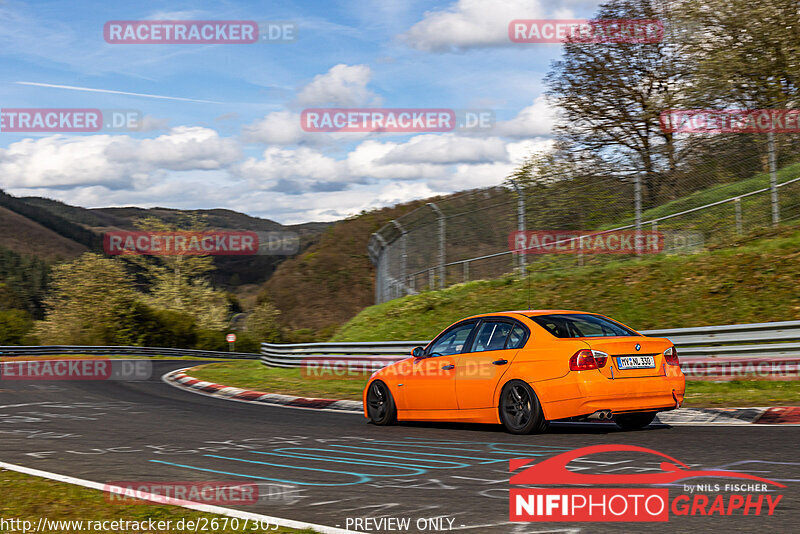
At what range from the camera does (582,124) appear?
32625 millimetres

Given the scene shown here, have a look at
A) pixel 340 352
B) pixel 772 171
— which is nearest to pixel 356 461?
pixel 772 171

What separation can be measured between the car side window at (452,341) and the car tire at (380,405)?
0.90 metres

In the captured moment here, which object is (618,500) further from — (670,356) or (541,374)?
(670,356)

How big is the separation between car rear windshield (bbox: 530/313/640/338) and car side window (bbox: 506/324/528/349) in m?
0.19

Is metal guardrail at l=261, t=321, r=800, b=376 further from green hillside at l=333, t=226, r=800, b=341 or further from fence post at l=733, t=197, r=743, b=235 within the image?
fence post at l=733, t=197, r=743, b=235

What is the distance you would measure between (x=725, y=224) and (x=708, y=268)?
2126mm

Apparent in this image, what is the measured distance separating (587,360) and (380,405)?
11.0 ft

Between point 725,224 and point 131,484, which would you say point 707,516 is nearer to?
point 131,484

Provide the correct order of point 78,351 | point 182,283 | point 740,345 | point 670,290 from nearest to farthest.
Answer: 1. point 740,345
2. point 670,290
3. point 78,351
4. point 182,283

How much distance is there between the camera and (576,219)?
69.1 feet

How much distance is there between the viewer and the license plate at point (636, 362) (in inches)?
335

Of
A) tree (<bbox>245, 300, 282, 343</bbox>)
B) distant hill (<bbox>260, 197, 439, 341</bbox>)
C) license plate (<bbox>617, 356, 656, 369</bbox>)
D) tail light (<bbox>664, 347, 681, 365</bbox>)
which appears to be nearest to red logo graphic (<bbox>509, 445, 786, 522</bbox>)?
license plate (<bbox>617, 356, 656, 369</bbox>)

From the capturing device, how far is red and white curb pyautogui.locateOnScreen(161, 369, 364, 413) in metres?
14.1

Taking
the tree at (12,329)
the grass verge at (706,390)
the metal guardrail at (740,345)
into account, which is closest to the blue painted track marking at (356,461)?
the grass verge at (706,390)
